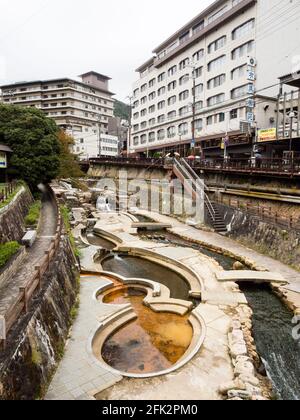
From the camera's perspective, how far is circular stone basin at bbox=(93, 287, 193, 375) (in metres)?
9.56

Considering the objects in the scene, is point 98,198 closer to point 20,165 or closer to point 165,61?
point 20,165

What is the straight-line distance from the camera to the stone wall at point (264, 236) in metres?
18.5

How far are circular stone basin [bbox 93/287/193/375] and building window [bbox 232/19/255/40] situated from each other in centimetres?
4170

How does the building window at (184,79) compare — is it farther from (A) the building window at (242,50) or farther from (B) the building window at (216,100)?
(A) the building window at (242,50)

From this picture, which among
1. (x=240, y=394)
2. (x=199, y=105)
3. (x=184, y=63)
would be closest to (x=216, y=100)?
(x=199, y=105)

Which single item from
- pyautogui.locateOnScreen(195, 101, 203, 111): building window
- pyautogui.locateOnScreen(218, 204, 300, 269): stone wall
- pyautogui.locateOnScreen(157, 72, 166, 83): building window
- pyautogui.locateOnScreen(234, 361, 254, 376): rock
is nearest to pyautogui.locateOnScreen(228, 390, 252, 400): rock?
pyautogui.locateOnScreen(234, 361, 254, 376): rock

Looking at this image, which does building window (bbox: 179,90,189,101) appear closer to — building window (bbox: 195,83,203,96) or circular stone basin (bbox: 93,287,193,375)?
building window (bbox: 195,83,203,96)

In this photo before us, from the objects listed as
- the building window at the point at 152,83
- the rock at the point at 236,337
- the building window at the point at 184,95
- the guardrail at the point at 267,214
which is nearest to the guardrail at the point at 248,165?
the guardrail at the point at 267,214

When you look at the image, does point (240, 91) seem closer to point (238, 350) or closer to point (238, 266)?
point (238, 266)

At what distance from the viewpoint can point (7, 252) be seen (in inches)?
526

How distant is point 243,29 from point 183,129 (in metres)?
A: 17.9

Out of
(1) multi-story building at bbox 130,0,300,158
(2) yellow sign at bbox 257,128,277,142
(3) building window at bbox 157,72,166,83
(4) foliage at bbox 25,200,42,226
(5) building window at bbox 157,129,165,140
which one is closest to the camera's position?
(4) foliage at bbox 25,200,42,226

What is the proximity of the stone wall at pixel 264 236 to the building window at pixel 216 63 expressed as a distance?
93.8 ft

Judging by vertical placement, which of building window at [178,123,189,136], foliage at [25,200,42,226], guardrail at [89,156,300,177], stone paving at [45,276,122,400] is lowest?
stone paving at [45,276,122,400]
